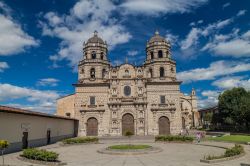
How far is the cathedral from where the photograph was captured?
45.0 m

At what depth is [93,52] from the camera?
47.2 meters

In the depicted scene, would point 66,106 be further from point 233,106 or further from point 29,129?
point 233,106

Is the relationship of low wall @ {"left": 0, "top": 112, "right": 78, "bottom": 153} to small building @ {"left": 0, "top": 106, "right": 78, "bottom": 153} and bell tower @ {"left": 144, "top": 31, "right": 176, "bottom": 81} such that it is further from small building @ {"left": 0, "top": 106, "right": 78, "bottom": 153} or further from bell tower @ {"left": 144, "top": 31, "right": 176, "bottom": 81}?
bell tower @ {"left": 144, "top": 31, "right": 176, "bottom": 81}

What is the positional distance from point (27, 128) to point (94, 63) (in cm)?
2256

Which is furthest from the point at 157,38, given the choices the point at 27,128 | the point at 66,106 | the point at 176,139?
the point at 27,128

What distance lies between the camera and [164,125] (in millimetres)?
45062

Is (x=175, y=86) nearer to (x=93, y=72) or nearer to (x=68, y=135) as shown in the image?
(x=93, y=72)

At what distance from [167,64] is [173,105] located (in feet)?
22.9

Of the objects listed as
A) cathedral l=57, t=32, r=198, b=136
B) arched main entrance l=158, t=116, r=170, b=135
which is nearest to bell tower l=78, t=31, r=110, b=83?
cathedral l=57, t=32, r=198, b=136

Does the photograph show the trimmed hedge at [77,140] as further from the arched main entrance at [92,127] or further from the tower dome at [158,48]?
the tower dome at [158,48]

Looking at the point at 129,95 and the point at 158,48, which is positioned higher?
the point at 158,48

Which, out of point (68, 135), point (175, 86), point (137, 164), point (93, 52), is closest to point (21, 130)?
point (137, 164)

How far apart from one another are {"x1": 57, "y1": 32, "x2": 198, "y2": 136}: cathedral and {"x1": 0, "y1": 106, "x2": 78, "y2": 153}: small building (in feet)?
26.0

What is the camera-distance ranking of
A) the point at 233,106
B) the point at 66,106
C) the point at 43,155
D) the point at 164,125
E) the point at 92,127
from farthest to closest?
the point at 66,106
the point at 233,106
the point at 92,127
the point at 164,125
the point at 43,155
